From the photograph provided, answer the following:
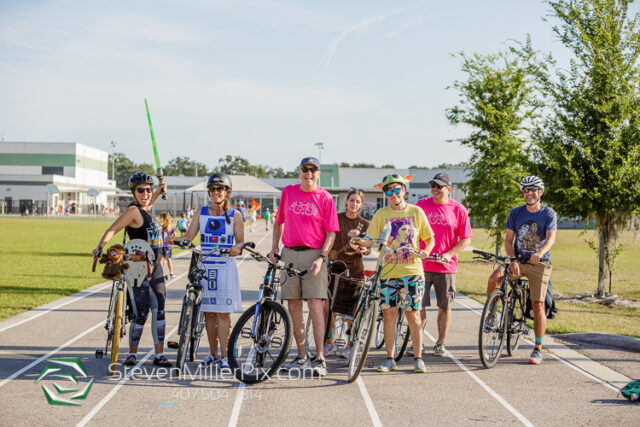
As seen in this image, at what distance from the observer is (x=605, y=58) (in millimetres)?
13305

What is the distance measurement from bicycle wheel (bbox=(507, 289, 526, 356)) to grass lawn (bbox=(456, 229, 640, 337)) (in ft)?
6.39

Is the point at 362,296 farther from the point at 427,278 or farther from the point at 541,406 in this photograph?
the point at 541,406

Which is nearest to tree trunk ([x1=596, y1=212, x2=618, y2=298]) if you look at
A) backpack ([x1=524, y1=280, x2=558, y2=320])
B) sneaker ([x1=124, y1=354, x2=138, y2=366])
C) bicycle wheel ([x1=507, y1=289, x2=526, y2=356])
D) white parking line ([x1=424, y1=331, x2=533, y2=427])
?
backpack ([x1=524, y1=280, x2=558, y2=320])

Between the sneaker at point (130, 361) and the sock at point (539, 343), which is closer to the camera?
the sneaker at point (130, 361)

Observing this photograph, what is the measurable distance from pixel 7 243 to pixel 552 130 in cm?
2204

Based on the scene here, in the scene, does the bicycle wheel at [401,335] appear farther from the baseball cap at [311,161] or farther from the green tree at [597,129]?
the green tree at [597,129]

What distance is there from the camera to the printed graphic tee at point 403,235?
21.2ft

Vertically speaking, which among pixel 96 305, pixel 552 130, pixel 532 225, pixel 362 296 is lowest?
pixel 96 305

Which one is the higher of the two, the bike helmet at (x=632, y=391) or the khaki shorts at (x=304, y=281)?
the khaki shorts at (x=304, y=281)

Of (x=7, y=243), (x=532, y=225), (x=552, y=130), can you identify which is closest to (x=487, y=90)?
(x=552, y=130)

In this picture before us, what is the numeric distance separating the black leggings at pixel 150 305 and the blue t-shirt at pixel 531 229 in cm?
408

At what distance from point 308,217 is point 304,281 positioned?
646 mm

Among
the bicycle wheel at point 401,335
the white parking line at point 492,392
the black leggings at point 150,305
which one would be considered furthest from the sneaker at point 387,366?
the black leggings at point 150,305

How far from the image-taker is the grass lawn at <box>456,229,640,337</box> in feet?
32.9
